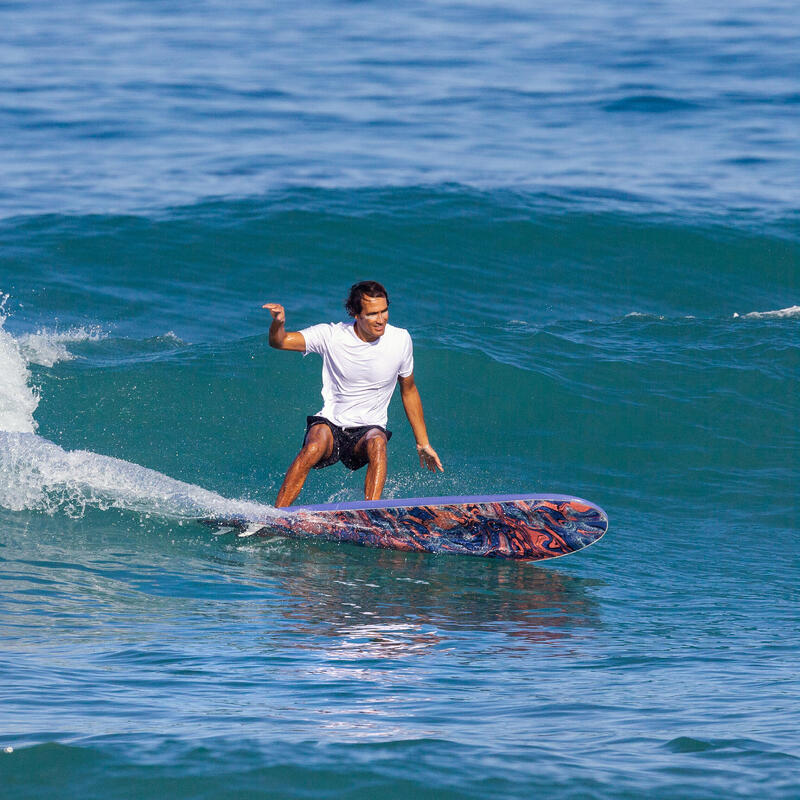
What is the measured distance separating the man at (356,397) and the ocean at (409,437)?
0.59 m

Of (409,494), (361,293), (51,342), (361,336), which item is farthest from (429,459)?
(51,342)

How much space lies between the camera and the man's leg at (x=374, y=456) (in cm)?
750

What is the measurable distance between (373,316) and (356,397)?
0.67 meters

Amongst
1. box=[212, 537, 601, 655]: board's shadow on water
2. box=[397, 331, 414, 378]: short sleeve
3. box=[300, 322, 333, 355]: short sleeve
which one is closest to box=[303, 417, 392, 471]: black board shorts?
box=[397, 331, 414, 378]: short sleeve

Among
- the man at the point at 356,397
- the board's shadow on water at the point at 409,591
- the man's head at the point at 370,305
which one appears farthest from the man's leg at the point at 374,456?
the man's head at the point at 370,305

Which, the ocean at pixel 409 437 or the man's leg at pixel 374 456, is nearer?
the ocean at pixel 409 437

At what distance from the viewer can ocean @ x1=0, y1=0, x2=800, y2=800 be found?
12.9ft

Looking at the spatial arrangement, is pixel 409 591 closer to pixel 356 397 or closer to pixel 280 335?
pixel 356 397

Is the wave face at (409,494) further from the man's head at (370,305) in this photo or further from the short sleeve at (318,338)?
the man's head at (370,305)

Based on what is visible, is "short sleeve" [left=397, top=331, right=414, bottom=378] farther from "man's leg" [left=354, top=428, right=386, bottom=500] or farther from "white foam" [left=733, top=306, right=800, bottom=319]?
→ "white foam" [left=733, top=306, right=800, bottom=319]

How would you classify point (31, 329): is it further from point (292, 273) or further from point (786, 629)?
point (786, 629)

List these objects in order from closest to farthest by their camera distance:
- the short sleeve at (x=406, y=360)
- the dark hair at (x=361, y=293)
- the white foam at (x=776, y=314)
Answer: the dark hair at (x=361, y=293), the short sleeve at (x=406, y=360), the white foam at (x=776, y=314)

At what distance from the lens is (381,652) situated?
5.29 metres

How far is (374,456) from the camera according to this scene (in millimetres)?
7516
